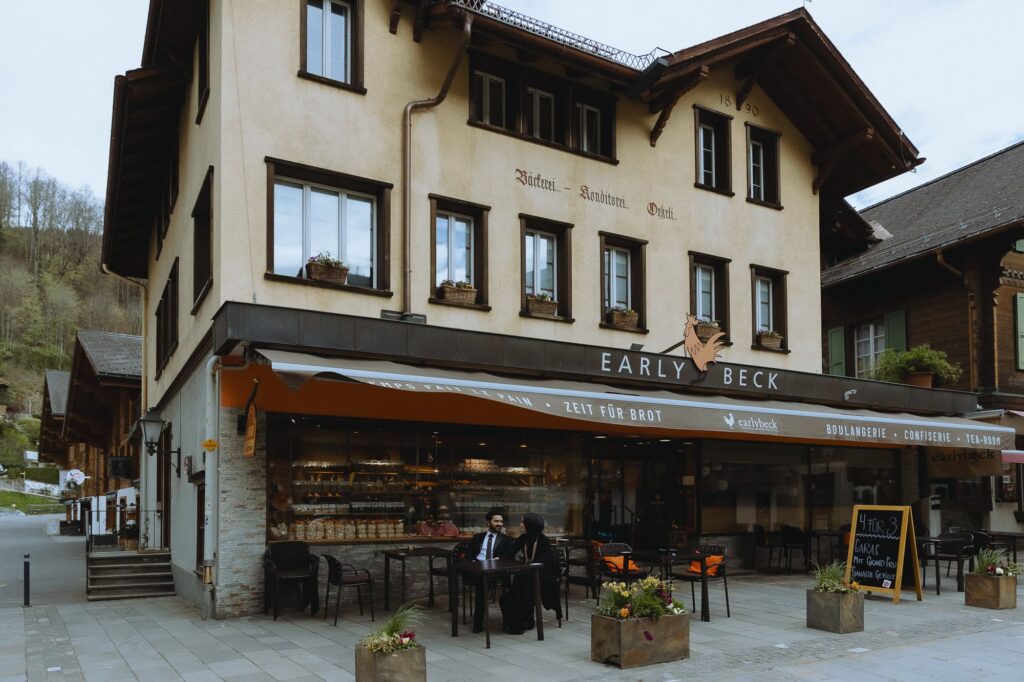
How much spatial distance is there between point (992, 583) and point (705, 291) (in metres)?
7.17

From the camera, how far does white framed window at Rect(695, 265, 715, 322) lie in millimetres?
17156

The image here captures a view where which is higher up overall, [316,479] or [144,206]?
[144,206]

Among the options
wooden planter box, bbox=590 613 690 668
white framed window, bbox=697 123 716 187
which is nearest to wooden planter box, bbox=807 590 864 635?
wooden planter box, bbox=590 613 690 668

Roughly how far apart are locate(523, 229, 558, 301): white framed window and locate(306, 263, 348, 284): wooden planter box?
3277mm

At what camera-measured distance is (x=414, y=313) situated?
13.4 meters

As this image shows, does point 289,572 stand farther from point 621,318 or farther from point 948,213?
point 948,213

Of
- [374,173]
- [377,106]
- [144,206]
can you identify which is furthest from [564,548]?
[144,206]

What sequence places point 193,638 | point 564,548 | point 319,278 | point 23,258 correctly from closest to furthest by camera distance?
point 193,638 → point 319,278 → point 564,548 → point 23,258

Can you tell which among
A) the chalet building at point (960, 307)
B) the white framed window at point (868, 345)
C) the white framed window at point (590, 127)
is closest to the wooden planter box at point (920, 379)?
the chalet building at point (960, 307)

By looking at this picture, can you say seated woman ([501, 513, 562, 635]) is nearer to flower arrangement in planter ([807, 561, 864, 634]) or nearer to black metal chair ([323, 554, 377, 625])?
black metal chair ([323, 554, 377, 625])

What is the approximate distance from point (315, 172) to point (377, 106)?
4.71ft

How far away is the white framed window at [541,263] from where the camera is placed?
15.0 m

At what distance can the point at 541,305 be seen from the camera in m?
14.7

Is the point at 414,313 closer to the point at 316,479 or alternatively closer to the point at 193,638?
the point at 316,479
